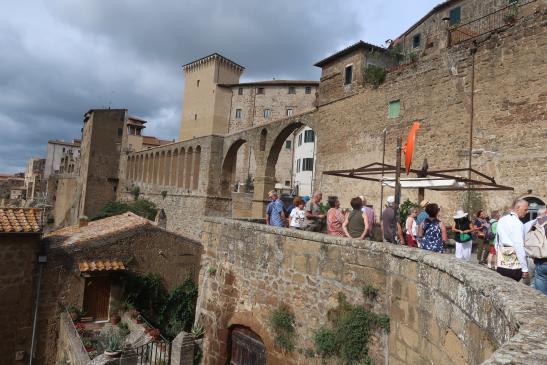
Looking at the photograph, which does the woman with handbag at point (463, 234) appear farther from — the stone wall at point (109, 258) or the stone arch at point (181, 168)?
the stone arch at point (181, 168)

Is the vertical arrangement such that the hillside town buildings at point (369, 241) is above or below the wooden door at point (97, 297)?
above

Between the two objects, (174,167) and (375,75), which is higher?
(375,75)

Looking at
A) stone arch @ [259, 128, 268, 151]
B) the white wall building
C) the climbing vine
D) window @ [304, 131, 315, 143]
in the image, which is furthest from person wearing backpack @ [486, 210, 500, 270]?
window @ [304, 131, 315, 143]

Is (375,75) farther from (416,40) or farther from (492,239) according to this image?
(416,40)

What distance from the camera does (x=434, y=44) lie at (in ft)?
51.5

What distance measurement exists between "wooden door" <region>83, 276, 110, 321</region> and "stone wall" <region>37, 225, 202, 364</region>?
0.23 meters

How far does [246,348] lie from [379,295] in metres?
3.36

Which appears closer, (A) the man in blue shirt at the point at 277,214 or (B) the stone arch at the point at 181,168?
(A) the man in blue shirt at the point at 277,214

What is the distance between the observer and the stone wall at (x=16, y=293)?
36.1 ft

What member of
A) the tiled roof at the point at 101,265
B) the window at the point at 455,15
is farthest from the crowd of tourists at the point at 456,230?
the window at the point at 455,15

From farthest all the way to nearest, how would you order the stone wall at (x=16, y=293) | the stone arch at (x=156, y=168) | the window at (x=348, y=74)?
the stone arch at (x=156, y=168) → the window at (x=348, y=74) → the stone wall at (x=16, y=293)

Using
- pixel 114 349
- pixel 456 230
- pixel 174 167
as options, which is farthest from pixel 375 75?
pixel 174 167

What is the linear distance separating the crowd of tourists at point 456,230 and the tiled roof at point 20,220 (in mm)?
7691

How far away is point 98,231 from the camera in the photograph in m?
14.9
